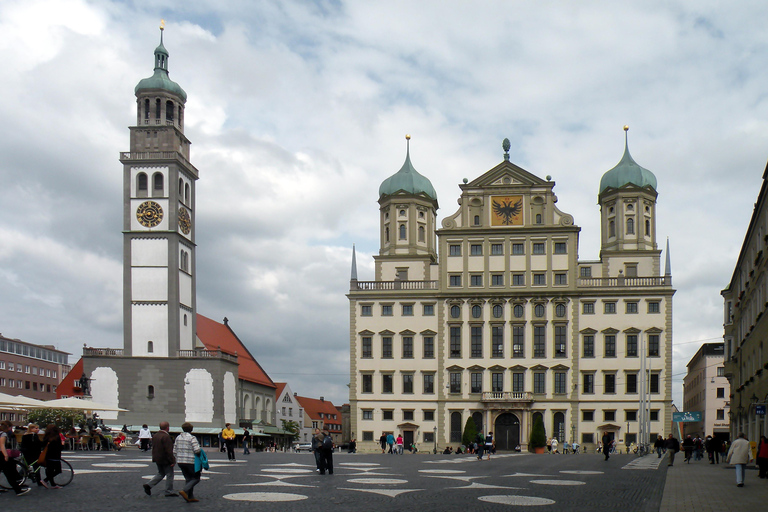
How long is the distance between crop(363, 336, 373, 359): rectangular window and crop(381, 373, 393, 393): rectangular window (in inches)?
88.4

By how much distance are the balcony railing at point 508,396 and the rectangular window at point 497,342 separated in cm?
346

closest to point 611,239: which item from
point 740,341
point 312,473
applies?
point 740,341

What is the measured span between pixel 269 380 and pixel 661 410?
163 feet

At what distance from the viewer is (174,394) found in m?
76.1

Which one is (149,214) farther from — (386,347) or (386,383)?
(386,383)

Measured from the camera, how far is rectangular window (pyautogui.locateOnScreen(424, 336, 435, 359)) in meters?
84.0

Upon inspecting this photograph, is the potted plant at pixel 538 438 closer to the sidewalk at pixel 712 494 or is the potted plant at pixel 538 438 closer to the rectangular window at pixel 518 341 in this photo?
the rectangular window at pixel 518 341

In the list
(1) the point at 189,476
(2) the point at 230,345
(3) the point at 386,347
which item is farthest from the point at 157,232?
(1) the point at 189,476

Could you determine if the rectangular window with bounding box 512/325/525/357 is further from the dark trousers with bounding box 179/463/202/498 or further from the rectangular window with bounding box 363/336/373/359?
the dark trousers with bounding box 179/463/202/498

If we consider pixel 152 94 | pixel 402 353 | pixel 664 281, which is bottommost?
pixel 402 353

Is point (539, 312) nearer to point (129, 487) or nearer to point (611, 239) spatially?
point (611, 239)

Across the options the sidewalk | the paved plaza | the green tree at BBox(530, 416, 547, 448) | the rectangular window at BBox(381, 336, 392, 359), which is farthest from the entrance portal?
the paved plaza

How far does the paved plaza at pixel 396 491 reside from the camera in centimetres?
1905

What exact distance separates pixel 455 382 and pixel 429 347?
12.8 feet
